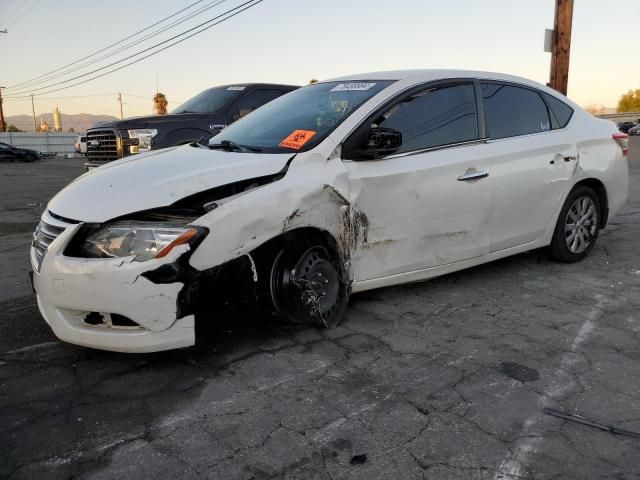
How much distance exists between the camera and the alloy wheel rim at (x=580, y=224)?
498 cm

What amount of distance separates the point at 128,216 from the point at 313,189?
107 cm

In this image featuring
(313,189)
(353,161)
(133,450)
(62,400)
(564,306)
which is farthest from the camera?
(564,306)

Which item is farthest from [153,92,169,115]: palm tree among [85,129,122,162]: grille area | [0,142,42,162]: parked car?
[85,129,122,162]: grille area

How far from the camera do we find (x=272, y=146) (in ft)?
11.9

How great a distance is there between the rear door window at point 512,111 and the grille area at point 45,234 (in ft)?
10.1

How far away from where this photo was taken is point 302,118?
3.90 m

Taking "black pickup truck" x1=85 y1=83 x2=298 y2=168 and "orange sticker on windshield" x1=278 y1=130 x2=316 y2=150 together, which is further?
"black pickup truck" x1=85 y1=83 x2=298 y2=168

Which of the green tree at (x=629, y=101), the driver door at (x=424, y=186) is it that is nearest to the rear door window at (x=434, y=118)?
the driver door at (x=424, y=186)

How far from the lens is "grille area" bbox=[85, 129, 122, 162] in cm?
791

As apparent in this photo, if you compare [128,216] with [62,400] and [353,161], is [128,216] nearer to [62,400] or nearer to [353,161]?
[62,400]

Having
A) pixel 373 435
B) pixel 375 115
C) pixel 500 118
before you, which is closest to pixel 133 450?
pixel 373 435

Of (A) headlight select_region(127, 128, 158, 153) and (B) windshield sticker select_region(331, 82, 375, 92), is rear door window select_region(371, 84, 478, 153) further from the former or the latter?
(A) headlight select_region(127, 128, 158, 153)

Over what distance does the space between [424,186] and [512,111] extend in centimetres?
132

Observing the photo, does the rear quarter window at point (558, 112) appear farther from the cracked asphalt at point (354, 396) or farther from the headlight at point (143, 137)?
the headlight at point (143, 137)
